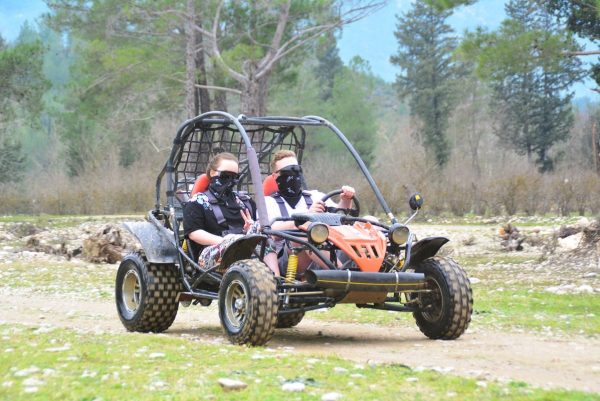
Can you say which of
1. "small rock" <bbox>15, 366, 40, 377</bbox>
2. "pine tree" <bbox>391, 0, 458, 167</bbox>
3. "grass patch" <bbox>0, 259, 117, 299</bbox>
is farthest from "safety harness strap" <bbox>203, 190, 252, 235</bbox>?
"pine tree" <bbox>391, 0, 458, 167</bbox>

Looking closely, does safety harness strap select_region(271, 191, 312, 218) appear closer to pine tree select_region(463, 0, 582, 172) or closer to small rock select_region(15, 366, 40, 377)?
small rock select_region(15, 366, 40, 377)

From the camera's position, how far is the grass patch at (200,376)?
280 inches

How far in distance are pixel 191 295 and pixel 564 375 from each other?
447 cm

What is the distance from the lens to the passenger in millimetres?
11164

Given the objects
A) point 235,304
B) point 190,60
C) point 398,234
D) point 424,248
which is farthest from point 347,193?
point 190,60

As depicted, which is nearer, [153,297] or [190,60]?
[153,297]

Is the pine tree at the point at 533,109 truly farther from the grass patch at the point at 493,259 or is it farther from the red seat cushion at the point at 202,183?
the red seat cushion at the point at 202,183

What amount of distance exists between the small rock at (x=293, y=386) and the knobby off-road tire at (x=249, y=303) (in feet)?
6.97

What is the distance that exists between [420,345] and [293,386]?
3.10m

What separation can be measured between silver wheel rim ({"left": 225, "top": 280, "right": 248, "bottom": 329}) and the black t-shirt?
135 centimetres

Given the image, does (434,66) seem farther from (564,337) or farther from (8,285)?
(564,337)

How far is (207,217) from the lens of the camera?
11320 millimetres

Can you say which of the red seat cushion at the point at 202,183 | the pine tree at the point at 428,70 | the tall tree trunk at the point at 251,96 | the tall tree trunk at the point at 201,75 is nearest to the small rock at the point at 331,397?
the red seat cushion at the point at 202,183

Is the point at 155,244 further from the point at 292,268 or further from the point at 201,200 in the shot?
the point at 292,268
